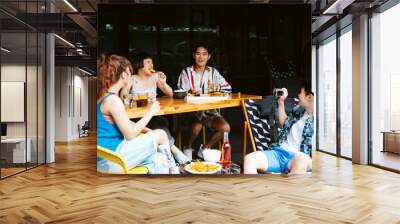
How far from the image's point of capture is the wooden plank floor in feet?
13.3

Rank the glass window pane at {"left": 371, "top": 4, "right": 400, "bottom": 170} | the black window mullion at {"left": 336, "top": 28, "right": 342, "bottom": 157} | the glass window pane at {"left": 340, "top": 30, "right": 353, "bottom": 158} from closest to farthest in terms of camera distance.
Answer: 1. the glass window pane at {"left": 371, "top": 4, "right": 400, "bottom": 170}
2. the glass window pane at {"left": 340, "top": 30, "right": 353, "bottom": 158}
3. the black window mullion at {"left": 336, "top": 28, "right": 342, "bottom": 157}

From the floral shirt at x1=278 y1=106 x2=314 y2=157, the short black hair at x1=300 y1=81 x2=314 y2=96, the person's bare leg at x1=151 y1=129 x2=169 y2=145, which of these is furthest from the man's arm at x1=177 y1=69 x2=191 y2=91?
the short black hair at x1=300 y1=81 x2=314 y2=96

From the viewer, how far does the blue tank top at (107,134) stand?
6.25 m

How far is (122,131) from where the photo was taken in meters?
6.21

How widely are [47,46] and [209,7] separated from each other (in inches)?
153

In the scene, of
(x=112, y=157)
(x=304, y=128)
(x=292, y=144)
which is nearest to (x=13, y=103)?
(x=112, y=157)

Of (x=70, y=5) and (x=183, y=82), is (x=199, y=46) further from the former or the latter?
(x=70, y=5)

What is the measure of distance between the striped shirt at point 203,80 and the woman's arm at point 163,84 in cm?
19

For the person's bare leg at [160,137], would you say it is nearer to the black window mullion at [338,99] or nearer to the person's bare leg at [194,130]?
the person's bare leg at [194,130]

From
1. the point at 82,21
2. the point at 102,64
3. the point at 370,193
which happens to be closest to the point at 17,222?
the point at 102,64

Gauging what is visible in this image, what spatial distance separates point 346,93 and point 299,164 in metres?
3.35

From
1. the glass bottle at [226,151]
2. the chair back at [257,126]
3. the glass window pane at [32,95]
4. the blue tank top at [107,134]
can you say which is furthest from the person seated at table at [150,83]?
the glass window pane at [32,95]

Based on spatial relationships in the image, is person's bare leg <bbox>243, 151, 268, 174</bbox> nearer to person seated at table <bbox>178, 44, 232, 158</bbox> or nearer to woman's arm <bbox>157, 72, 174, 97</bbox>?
person seated at table <bbox>178, 44, 232, 158</bbox>

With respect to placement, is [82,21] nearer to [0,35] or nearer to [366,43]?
[0,35]
